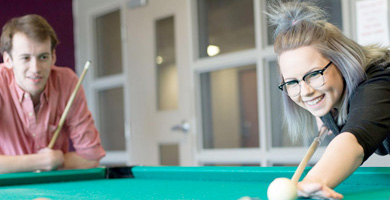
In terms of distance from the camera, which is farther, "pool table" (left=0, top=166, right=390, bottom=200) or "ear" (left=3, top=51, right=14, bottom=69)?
"ear" (left=3, top=51, right=14, bottom=69)

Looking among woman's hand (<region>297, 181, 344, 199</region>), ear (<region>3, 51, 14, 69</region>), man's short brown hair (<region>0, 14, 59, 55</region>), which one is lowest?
woman's hand (<region>297, 181, 344, 199</region>)

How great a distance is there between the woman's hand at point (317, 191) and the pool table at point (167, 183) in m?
0.10

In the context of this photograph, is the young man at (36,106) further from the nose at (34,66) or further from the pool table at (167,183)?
the pool table at (167,183)

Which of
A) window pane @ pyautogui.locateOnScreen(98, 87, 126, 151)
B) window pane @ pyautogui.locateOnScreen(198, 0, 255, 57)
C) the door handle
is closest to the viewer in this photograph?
window pane @ pyautogui.locateOnScreen(198, 0, 255, 57)

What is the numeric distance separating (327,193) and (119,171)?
136cm

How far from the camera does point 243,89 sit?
164 inches

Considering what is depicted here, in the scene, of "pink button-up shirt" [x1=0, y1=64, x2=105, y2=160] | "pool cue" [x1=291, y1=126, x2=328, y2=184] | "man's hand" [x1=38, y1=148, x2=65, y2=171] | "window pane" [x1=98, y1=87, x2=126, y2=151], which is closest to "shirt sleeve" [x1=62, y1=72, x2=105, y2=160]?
"pink button-up shirt" [x1=0, y1=64, x2=105, y2=160]

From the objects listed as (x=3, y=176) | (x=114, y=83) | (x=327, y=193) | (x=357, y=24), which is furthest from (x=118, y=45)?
(x=327, y=193)

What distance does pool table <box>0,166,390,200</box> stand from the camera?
163cm

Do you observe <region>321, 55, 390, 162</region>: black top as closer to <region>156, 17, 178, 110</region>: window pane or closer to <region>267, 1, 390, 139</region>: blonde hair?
<region>267, 1, 390, 139</region>: blonde hair

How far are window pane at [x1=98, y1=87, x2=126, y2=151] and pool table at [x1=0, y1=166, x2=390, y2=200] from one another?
8.81 ft

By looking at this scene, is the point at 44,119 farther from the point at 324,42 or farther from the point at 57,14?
the point at 57,14

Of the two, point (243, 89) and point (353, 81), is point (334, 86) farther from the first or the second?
point (243, 89)

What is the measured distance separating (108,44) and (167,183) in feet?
11.3
